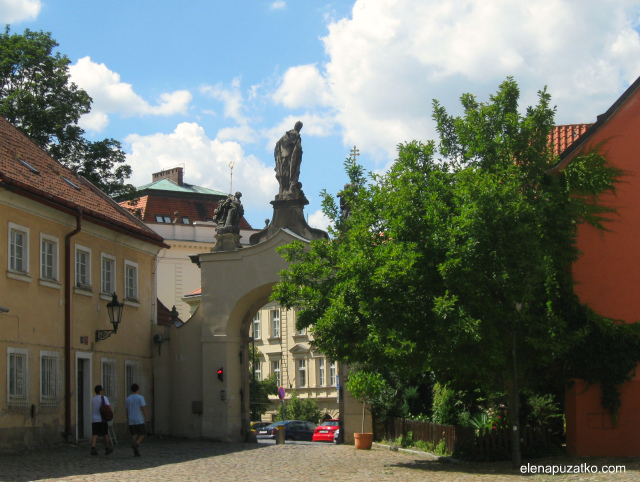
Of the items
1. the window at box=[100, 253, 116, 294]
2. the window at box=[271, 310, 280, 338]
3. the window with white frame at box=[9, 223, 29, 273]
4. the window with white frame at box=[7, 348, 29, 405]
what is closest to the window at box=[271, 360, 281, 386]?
the window at box=[271, 310, 280, 338]

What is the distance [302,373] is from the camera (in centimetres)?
5766

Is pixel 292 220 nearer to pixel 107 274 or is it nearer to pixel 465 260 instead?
pixel 107 274

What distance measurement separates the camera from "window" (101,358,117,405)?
83.9ft

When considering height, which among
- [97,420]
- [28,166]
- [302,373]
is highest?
A: [28,166]

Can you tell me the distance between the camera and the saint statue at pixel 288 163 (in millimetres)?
27828

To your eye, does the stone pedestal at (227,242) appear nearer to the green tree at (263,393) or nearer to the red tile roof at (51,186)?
the red tile roof at (51,186)

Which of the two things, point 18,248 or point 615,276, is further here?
point 18,248

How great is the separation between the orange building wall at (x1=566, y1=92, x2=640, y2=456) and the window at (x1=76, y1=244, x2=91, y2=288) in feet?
42.9

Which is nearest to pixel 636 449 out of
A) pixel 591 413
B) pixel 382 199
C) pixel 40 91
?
pixel 591 413

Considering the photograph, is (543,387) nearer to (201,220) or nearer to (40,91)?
(40,91)

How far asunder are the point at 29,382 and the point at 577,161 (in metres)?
13.7

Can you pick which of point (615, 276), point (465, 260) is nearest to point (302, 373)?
point (615, 276)

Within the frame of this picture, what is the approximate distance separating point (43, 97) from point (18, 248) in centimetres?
1278

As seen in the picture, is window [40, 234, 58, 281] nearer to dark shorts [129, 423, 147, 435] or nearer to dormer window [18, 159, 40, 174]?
dormer window [18, 159, 40, 174]
